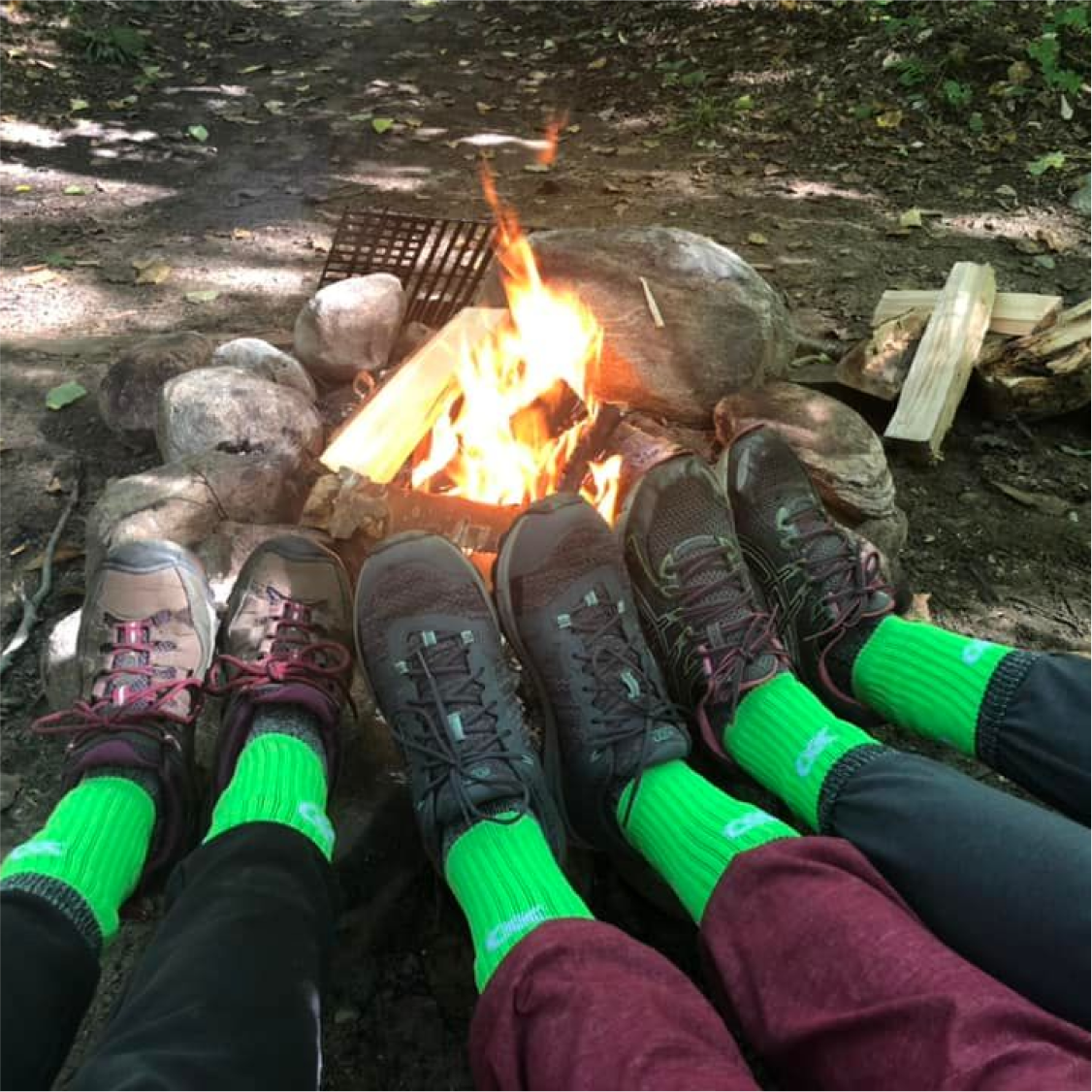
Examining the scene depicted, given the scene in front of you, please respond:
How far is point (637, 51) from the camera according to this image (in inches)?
271

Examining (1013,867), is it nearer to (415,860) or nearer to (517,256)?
(415,860)

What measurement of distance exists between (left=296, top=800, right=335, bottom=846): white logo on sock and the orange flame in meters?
0.86

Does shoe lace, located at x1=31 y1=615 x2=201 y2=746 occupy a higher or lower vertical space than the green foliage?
lower

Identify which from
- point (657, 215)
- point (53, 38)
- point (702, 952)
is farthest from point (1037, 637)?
point (53, 38)

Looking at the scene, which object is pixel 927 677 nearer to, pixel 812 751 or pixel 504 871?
pixel 812 751

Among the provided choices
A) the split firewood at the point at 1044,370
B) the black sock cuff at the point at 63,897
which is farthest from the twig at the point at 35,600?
the split firewood at the point at 1044,370

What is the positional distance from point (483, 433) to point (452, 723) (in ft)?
2.74

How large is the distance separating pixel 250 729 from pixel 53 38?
22.0 ft

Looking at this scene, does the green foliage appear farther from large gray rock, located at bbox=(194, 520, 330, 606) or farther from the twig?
large gray rock, located at bbox=(194, 520, 330, 606)

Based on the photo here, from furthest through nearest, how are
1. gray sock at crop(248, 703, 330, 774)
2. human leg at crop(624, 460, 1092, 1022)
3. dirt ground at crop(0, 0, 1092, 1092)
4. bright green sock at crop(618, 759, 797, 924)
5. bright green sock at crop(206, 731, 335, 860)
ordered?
dirt ground at crop(0, 0, 1092, 1092) < gray sock at crop(248, 703, 330, 774) < bright green sock at crop(206, 731, 335, 860) < bright green sock at crop(618, 759, 797, 924) < human leg at crop(624, 460, 1092, 1022)

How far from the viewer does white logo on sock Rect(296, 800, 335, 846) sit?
171 cm

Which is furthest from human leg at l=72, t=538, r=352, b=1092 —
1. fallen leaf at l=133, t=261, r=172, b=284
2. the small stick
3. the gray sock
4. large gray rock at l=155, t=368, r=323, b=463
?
fallen leaf at l=133, t=261, r=172, b=284

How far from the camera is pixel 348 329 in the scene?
2930 mm

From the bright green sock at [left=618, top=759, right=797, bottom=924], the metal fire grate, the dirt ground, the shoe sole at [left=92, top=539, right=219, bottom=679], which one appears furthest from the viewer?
the metal fire grate
